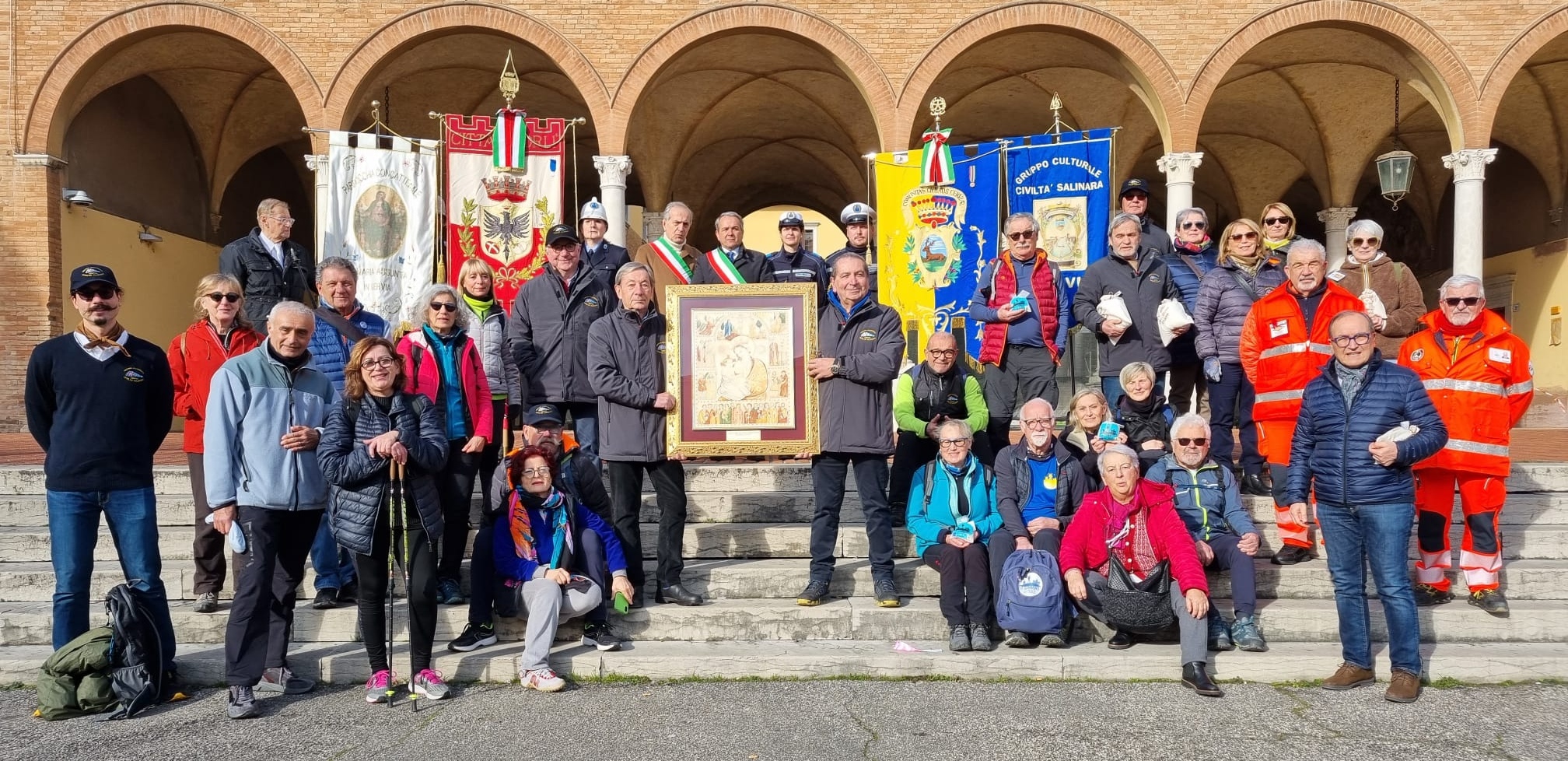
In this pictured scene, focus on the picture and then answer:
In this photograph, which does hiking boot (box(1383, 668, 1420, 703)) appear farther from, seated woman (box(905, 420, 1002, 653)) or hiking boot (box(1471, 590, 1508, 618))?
seated woman (box(905, 420, 1002, 653))

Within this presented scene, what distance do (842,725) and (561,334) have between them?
3109 millimetres

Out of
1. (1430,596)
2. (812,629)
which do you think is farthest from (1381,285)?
(812,629)

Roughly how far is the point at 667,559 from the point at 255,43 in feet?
34.2

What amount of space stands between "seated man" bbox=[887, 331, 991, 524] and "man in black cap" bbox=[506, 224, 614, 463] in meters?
1.94

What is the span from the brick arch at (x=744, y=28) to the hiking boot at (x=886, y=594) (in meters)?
8.11

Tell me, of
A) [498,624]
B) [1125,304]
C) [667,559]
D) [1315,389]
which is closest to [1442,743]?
[1315,389]

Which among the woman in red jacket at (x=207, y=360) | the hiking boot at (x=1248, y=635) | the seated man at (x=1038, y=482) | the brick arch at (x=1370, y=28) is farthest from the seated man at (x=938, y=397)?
the brick arch at (x=1370, y=28)

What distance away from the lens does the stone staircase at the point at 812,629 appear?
15.8ft

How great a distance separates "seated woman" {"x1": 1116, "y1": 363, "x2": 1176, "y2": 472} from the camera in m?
5.73

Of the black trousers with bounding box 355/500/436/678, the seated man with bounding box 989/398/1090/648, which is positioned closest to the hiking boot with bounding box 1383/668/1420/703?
the seated man with bounding box 989/398/1090/648

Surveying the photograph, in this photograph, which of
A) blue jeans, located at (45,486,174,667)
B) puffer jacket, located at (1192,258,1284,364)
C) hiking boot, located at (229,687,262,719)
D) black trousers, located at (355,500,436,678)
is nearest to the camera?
hiking boot, located at (229,687,262,719)

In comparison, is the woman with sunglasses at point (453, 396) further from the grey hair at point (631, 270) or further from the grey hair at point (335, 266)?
the grey hair at point (631, 270)

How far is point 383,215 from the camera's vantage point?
11023 mm

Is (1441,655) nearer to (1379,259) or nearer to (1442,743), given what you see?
(1442,743)
